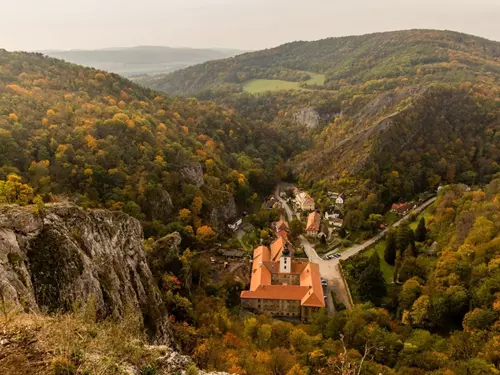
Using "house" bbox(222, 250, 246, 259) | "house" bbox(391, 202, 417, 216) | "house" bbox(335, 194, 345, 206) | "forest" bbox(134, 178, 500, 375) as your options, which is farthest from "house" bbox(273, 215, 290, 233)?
"house" bbox(391, 202, 417, 216)

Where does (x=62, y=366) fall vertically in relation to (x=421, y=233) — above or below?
above

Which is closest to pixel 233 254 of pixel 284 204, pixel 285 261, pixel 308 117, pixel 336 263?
pixel 285 261

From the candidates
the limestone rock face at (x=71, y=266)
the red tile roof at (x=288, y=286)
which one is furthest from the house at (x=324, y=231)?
the limestone rock face at (x=71, y=266)

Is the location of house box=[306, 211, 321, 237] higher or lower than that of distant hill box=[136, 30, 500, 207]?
lower

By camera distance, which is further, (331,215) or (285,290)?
(331,215)

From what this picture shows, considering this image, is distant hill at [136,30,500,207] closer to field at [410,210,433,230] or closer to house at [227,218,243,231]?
field at [410,210,433,230]

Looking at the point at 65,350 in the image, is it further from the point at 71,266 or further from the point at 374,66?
the point at 374,66

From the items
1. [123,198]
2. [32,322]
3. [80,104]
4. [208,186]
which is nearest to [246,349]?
[32,322]
